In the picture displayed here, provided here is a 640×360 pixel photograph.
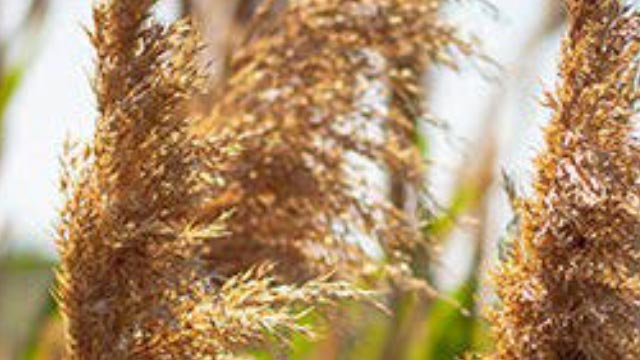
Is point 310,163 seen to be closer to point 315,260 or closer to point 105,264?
point 315,260

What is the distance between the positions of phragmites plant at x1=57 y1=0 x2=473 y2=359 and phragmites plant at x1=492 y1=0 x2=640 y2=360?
17 cm

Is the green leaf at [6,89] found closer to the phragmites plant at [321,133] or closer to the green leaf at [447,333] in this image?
the phragmites plant at [321,133]

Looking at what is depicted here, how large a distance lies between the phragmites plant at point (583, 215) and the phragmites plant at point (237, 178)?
0.17 m

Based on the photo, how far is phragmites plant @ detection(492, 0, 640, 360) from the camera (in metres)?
1.36

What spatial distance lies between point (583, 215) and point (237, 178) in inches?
30.8

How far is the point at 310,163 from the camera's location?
2.04 m

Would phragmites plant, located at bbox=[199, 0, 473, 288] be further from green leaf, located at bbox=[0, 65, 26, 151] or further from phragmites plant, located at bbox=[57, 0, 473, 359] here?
green leaf, located at bbox=[0, 65, 26, 151]

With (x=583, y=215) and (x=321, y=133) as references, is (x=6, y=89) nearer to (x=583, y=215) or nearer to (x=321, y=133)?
(x=321, y=133)

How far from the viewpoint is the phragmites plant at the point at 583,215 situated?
4.46 ft

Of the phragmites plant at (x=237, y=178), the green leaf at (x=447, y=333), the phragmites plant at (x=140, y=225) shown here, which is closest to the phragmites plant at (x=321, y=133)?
the phragmites plant at (x=237, y=178)

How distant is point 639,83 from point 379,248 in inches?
27.1

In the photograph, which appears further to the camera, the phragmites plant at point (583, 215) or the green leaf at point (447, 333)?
the green leaf at point (447, 333)

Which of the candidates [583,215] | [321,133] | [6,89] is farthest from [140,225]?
[6,89]

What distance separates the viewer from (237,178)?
208 centimetres
